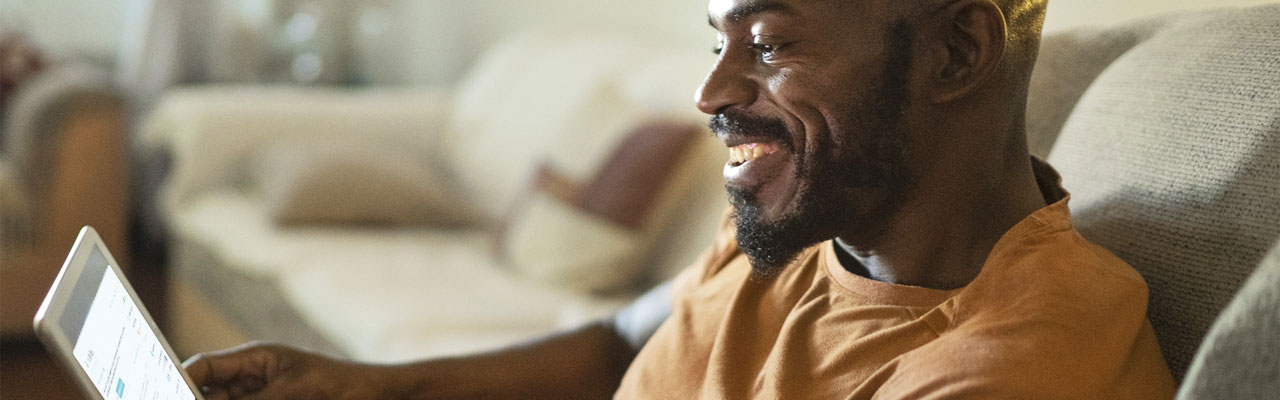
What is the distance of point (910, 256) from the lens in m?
0.84

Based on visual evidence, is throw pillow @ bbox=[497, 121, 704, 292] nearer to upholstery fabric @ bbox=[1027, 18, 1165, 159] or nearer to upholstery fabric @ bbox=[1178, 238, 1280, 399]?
upholstery fabric @ bbox=[1027, 18, 1165, 159]

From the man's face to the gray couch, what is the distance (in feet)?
0.63

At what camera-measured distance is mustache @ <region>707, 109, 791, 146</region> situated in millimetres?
829

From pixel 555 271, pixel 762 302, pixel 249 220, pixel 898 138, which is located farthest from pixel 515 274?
pixel 898 138

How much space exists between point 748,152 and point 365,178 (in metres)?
1.88

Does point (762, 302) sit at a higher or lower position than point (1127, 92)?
lower

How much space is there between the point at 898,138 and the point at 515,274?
152cm

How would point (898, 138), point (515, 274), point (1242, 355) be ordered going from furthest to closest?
point (515, 274) < point (898, 138) < point (1242, 355)

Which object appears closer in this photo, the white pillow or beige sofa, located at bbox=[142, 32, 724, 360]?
beige sofa, located at bbox=[142, 32, 724, 360]

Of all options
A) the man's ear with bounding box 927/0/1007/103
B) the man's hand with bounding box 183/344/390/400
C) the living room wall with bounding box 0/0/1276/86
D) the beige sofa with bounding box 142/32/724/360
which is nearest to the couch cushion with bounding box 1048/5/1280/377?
the man's ear with bounding box 927/0/1007/103

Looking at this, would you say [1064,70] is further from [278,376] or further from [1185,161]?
[278,376]

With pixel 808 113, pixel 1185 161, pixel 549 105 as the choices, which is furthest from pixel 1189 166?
pixel 549 105

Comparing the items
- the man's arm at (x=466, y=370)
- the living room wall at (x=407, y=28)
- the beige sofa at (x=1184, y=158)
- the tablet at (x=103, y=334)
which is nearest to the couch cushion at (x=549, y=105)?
the living room wall at (x=407, y=28)

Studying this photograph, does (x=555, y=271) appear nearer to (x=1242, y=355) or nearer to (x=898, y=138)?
(x=898, y=138)
